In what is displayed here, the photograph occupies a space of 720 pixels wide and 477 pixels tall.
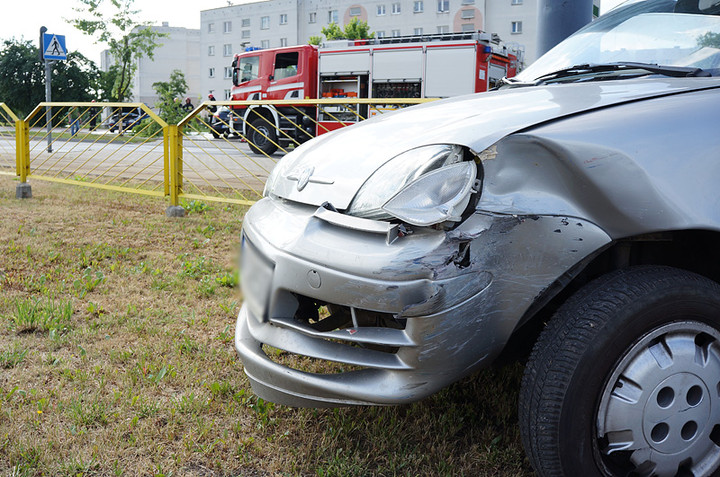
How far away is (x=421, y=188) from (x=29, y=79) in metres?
45.3

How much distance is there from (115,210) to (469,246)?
5.67 metres

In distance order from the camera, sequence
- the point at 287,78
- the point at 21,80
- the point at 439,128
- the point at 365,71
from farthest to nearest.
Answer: the point at 21,80 → the point at 287,78 → the point at 365,71 → the point at 439,128

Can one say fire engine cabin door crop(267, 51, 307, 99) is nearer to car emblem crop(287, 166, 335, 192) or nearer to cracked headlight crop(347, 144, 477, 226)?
car emblem crop(287, 166, 335, 192)

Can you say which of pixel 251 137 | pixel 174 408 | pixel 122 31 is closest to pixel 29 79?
pixel 122 31

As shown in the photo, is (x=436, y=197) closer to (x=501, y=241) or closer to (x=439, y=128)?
(x=501, y=241)

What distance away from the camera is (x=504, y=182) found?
164cm

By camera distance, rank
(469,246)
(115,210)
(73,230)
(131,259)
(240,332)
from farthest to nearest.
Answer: (115,210) < (73,230) < (131,259) < (240,332) < (469,246)

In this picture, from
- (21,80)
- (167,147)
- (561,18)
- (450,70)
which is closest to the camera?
(561,18)

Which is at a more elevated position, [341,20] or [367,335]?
[341,20]

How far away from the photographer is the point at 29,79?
40594 millimetres

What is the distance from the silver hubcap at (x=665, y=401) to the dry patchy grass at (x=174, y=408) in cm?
43

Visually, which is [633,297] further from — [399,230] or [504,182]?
[399,230]

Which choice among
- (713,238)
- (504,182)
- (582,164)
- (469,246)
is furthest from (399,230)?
(713,238)

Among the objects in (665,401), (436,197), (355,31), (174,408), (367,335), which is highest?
(355,31)
